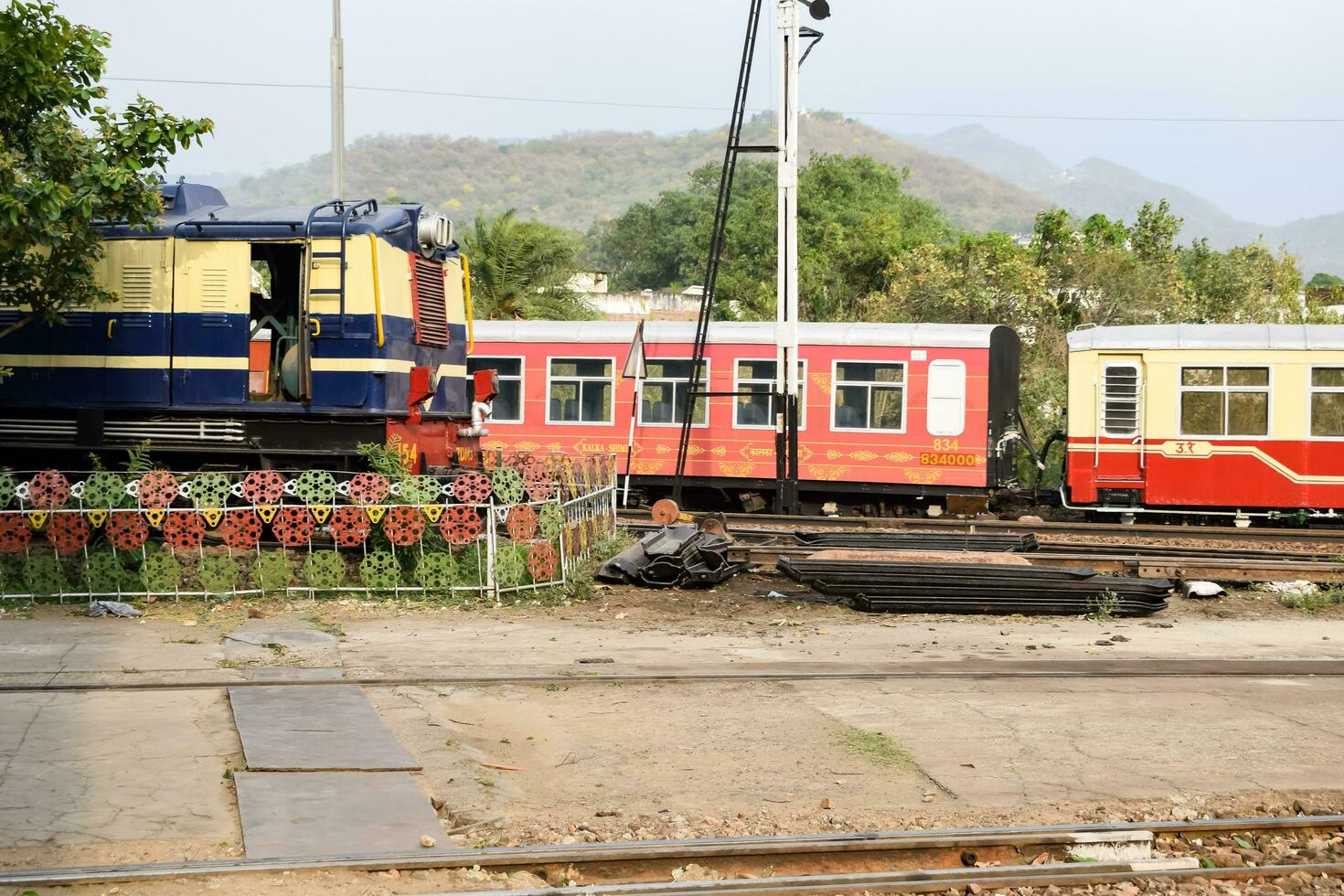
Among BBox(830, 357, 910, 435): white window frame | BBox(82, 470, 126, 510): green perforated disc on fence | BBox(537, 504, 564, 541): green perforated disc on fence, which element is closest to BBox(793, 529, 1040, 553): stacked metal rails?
BBox(537, 504, 564, 541): green perforated disc on fence

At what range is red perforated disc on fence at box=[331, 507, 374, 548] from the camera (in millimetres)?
11969

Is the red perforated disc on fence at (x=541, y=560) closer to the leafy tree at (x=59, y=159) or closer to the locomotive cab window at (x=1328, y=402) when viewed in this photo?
the leafy tree at (x=59, y=159)

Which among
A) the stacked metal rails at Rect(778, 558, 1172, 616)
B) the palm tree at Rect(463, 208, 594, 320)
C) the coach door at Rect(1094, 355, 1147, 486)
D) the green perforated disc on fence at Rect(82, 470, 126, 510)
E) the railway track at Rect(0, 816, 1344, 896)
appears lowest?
the railway track at Rect(0, 816, 1344, 896)

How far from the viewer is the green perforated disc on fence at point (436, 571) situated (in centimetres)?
1216

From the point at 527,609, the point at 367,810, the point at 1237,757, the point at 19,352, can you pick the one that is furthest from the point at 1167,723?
the point at 19,352

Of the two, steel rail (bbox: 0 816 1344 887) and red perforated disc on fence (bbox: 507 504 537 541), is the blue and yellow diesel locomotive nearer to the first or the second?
red perforated disc on fence (bbox: 507 504 537 541)

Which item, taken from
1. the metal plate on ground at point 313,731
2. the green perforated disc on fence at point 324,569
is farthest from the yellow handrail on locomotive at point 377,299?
the metal plate on ground at point 313,731

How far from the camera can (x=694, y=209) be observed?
3487 inches

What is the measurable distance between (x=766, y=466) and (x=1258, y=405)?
687 centimetres

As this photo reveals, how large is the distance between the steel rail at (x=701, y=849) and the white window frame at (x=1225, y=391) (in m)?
12.9

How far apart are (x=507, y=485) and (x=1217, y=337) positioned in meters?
11.1

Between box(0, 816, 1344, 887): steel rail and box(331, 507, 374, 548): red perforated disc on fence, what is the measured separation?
678 centimetres

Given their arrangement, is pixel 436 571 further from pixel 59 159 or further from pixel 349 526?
pixel 59 159

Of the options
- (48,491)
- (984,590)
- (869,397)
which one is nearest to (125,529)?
(48,491)
